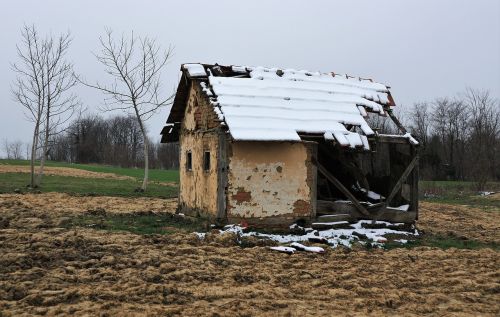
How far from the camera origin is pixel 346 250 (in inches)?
444

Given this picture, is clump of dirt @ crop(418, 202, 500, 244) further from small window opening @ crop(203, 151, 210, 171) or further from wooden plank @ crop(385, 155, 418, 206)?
small window opening @ crop(203, 151, 210, 171)

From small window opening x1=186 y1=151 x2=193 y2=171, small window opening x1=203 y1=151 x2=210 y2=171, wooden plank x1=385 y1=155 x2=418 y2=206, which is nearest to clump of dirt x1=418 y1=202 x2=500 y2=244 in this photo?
wooden plank x1=385 y1=155 x2=418 y2=206

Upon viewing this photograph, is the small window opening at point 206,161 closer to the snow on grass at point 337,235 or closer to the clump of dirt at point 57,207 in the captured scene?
the snow on grass at point 337,235

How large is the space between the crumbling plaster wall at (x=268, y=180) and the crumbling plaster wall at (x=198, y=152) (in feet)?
2.45

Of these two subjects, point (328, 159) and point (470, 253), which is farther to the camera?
point (328, 159)

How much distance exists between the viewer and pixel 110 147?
9331 centimetres

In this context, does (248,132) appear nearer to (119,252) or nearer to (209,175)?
(209,175)

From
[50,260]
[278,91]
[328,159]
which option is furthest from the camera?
[328,159]

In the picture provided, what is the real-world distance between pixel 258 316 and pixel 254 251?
4235 mm

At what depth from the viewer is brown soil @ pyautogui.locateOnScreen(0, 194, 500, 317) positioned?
670 centimetres

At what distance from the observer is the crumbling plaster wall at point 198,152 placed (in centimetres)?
1384

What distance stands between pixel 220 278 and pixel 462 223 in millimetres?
12628

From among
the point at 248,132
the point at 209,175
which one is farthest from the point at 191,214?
the point at 248,132

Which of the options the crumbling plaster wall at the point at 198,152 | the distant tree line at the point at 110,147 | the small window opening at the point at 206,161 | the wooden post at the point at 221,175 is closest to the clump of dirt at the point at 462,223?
the wooden post at the point at 221,175
